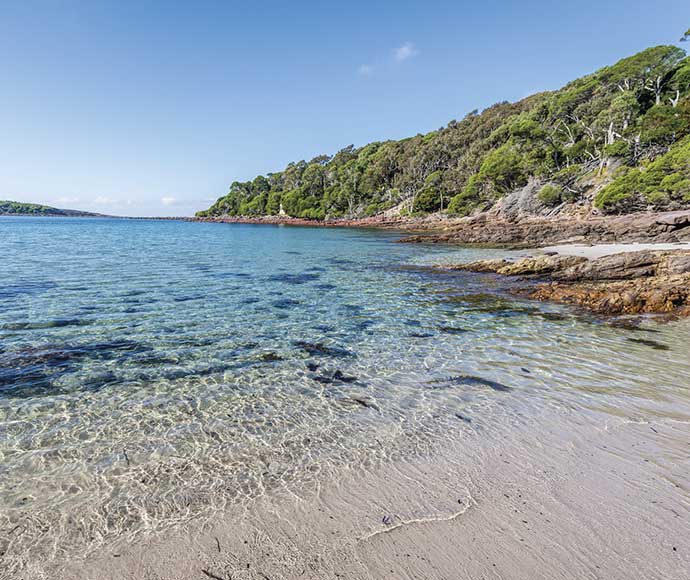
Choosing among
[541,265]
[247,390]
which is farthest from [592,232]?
[247,390]

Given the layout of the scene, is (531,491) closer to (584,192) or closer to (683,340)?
(683,340)

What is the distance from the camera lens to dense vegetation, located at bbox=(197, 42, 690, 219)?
45.9m

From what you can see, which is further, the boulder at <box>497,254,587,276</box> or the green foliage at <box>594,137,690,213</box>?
the green foliage at <box>594,137,690,213</box>

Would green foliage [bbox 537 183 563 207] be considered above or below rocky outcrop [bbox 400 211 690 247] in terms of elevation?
above

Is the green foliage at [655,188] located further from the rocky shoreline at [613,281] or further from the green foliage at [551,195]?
the rocky shoreline at [613,281]

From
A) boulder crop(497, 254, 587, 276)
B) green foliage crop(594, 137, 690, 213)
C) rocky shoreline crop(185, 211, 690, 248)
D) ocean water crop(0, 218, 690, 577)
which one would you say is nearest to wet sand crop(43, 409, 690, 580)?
ocean water crop(0, 218, 690, 577)

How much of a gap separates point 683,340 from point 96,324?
665 inches

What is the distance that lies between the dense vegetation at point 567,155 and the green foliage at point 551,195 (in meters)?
0.17

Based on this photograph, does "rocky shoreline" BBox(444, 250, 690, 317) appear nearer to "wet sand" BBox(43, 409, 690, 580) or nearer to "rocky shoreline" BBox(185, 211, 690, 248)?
"wet sand" BBox(43, 409, 690, 580)

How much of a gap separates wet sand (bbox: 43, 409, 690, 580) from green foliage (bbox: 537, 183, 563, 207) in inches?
2434

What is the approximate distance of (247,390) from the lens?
268 inches

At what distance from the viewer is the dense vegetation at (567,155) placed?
4591cm

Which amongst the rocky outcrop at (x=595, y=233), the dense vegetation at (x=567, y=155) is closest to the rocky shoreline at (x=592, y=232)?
the rocky outcrop at (x=595, y=233)

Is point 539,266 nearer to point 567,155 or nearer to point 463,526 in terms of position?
point 463,526
